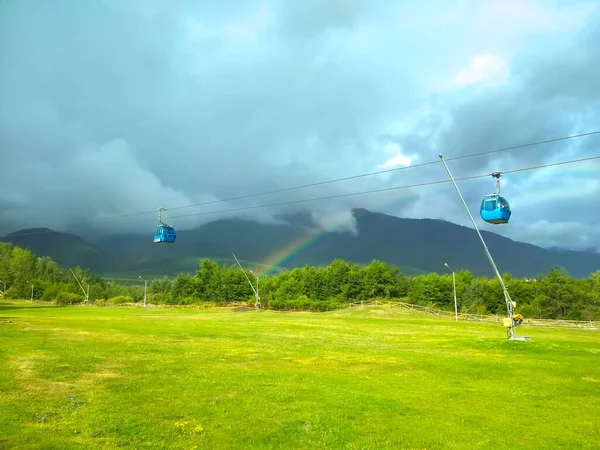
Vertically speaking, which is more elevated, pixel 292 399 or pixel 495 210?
pixel 495 210

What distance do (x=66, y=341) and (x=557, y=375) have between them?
28.9m

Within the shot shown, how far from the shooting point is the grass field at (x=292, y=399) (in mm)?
11617

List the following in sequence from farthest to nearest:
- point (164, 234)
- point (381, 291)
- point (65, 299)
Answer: point (65, 299), point (381, 291), point (164, 234)

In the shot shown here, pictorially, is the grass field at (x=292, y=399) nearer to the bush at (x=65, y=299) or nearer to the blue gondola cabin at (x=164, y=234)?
the blue gondola cabin at (x=164, y=234)

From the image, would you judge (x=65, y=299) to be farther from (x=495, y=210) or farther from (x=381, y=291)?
(x=495, y=210)

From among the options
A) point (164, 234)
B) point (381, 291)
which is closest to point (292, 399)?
point (164, 234)

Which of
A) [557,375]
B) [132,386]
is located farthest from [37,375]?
[557,375]

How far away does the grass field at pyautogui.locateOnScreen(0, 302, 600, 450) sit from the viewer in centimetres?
1162

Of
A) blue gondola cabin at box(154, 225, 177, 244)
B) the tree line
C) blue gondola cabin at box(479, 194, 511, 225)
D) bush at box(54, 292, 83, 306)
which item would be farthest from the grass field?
bush at box(54, 292, 83, 306)

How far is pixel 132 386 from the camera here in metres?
16.9

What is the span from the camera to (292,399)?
15.5 meters

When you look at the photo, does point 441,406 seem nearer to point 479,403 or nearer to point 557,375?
point 479,403

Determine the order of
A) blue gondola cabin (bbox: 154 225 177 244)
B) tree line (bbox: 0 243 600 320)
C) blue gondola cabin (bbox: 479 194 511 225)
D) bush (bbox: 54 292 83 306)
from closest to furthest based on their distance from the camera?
blue gondola cabin (bbox: 479 194 511 225), blue gondola cabin (bbox: 154 225 177 244), tree line (bbox: 0 243 600 320), bush (bbox: 54 292 83 306)

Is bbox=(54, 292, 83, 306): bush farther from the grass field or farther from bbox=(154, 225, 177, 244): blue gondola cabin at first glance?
the grass field
